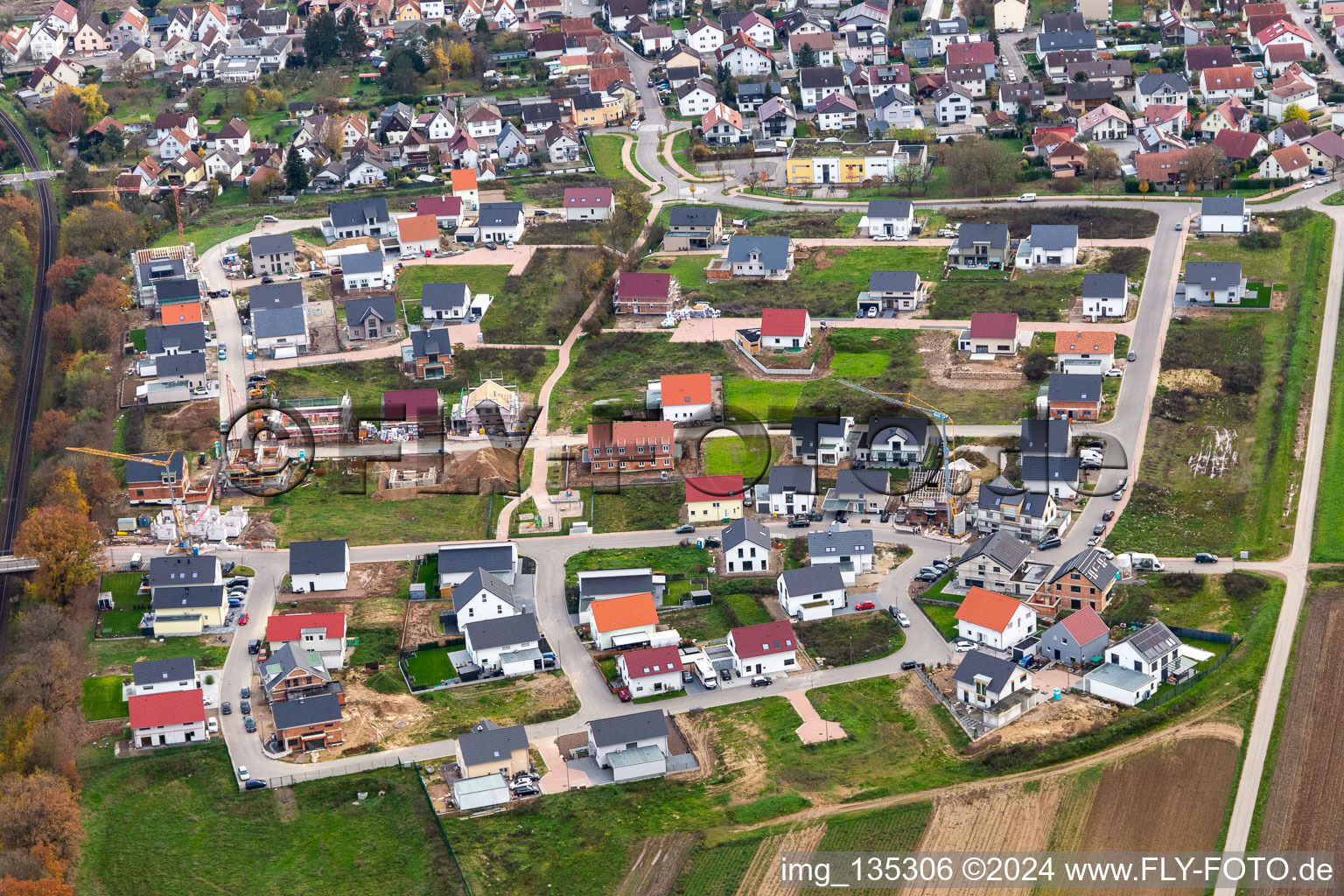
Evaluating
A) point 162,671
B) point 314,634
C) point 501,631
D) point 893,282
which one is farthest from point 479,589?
point 893,282

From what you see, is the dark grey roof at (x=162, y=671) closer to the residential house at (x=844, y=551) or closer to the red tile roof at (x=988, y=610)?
the residential house at (x=844, y=551)

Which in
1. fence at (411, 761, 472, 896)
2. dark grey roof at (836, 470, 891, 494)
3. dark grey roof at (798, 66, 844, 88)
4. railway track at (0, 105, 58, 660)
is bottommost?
railway track at (0, 105, 58, 660)

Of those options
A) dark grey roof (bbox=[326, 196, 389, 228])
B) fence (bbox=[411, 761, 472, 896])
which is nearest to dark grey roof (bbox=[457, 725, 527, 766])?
fence (bbox=[411, 761, 472, 896])

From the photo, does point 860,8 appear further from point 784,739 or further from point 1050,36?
point 784,739

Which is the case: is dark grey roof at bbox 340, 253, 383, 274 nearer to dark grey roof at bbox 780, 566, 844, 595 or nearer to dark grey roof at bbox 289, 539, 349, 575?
dark grey roof at bbox 289, 539, 349, 575

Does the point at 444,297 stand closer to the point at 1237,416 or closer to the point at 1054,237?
the point at 1054,237

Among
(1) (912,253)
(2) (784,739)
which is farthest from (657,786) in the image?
(1) (912,253)
